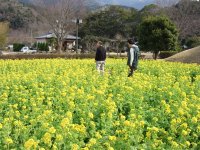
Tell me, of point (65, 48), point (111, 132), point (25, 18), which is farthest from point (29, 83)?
point (25, 18)

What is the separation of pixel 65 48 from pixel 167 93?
45813 mm

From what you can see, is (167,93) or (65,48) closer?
(167,93)

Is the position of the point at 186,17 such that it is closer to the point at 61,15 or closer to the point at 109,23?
the point at 109,23

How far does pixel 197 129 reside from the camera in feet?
16.5

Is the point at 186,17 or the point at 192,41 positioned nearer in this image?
the point at 192,41

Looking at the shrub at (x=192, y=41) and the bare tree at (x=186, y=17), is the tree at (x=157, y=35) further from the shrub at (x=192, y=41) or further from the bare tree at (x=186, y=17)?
the bare tree at (x=186, y=17)

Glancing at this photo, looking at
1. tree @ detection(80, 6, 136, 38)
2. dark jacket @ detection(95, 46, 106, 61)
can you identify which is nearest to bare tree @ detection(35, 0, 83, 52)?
tree @ detection(80, 6, 136, 38)

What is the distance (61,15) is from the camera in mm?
41188

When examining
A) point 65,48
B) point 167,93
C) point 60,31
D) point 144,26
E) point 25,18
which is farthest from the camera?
point 25,18

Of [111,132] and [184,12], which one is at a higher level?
[184,12]

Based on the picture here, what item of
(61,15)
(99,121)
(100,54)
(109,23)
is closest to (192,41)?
(109,23)

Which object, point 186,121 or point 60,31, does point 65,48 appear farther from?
point 186,121

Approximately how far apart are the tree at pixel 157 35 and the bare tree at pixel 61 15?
36.7ft

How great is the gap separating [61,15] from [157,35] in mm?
13633
